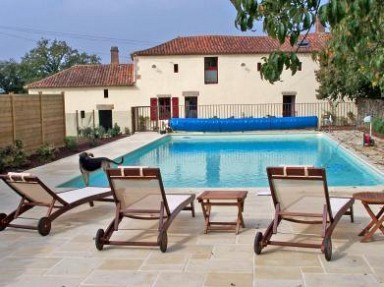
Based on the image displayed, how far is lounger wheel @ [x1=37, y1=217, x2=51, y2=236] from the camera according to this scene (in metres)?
5.88

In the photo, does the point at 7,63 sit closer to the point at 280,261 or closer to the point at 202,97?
the point at 202,97

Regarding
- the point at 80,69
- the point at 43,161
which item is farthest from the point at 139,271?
the point at 80,69

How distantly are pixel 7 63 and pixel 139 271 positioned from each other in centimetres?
6147

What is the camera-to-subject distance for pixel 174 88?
30.7m

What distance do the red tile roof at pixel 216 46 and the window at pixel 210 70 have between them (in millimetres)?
469

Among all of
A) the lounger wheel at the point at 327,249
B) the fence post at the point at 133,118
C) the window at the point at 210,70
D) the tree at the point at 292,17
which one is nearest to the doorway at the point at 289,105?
the window at the point at 210,70

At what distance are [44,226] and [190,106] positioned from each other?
25298 mm

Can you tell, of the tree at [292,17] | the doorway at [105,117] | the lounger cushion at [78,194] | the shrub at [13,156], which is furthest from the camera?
the doorway at [105,117]

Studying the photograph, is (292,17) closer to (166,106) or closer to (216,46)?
(166,106)

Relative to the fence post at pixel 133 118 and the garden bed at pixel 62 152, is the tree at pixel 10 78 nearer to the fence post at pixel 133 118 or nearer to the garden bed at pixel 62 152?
the fence post at pixel 133 118

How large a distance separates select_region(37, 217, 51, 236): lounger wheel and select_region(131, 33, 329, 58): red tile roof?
82.9 feet

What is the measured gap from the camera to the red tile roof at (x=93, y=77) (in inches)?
1240

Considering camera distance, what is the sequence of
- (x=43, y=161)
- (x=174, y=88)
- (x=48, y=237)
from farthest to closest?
1. (x=174, y=88)
2. (x=43, y=161)
3. (x=48, y=237)

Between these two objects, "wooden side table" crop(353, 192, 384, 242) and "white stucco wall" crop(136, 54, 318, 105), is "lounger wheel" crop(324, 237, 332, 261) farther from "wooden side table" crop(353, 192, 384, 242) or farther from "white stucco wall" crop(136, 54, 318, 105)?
"white stucco wall" crop(136, 54, 318, 105)
